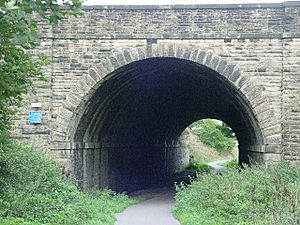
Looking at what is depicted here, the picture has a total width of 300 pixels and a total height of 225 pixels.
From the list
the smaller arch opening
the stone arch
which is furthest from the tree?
the smaller arch opening

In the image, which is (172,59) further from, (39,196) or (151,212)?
(39,196)

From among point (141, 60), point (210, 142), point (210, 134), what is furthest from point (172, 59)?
point (210, 142)

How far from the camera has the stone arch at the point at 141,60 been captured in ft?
47.2

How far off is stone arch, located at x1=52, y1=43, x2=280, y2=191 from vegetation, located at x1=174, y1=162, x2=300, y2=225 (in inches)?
59.6

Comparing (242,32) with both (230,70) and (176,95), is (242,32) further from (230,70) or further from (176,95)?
(176,95)

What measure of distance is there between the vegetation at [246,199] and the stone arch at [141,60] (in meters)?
1.51

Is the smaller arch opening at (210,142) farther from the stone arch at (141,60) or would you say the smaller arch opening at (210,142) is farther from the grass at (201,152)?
the stone arch at (141,60)

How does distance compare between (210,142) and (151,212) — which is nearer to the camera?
(151,212)

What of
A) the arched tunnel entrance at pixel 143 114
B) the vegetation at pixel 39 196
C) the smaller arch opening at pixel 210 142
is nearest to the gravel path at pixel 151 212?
the vegetation at pixel 39 196

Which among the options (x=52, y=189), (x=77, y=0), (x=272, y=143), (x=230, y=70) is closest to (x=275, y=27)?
(x=230, y=70)

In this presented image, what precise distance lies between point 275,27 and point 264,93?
1.84 meters

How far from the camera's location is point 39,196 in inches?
444

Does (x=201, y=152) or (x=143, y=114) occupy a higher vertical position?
(x=143, y=114)

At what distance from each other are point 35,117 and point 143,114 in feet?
28.3
